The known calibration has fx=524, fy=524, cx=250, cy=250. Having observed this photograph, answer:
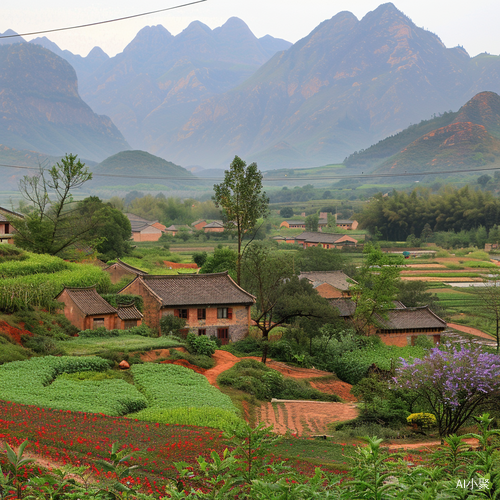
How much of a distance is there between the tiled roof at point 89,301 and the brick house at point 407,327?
50.2 feet

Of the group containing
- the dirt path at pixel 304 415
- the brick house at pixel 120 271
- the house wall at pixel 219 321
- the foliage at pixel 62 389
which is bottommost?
the dirt path at pixel 304 415

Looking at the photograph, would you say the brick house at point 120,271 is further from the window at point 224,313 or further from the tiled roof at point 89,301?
the window at point 224,313

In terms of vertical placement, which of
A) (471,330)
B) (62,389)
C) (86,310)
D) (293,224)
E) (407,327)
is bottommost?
(471,330)

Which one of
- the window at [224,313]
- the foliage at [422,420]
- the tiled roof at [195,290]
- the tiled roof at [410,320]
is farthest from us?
the tiled roof at [410,320]

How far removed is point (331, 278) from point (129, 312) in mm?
23972

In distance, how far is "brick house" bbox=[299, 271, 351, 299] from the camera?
154ft

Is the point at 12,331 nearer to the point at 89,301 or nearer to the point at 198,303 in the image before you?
the point at 89,301

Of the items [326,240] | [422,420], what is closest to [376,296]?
[422,420]

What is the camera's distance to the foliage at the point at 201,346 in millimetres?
29156

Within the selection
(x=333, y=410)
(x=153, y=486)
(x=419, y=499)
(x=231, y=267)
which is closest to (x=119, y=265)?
(x=231, y=267)

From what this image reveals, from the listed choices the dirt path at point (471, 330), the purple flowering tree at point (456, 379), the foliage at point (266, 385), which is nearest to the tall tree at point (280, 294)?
the foliage at point (266, 385)

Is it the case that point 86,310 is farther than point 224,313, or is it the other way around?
point 224,313

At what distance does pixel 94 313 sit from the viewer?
3027 cm

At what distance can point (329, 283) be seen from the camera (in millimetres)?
48875
